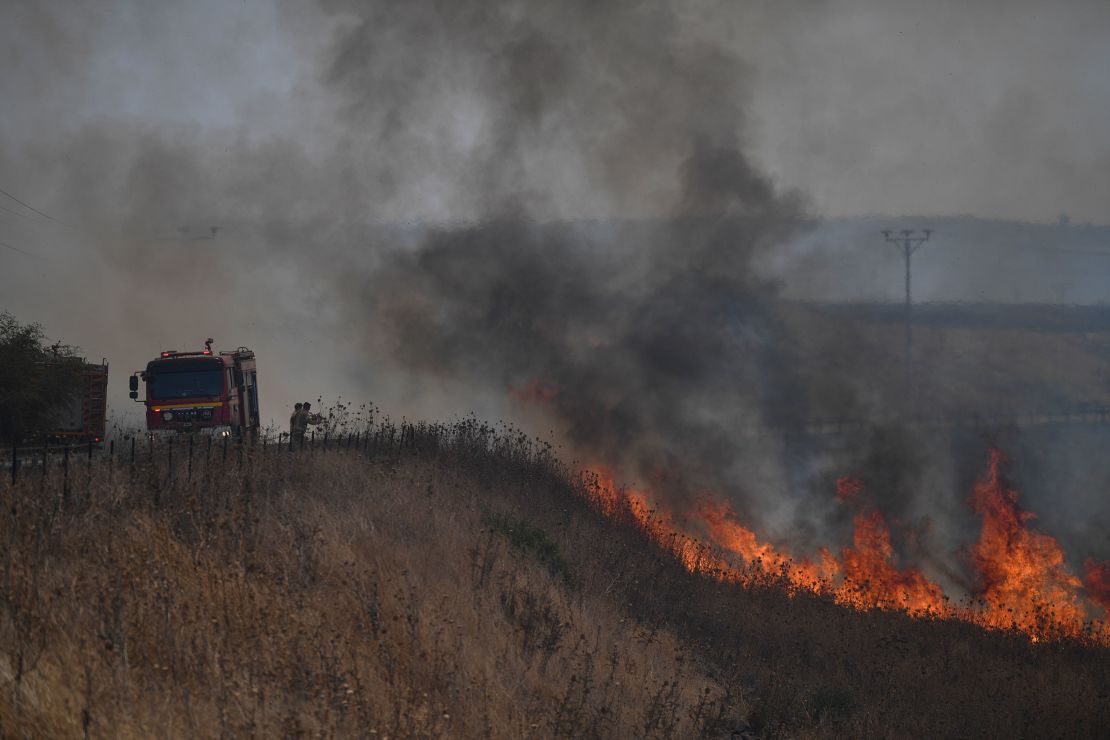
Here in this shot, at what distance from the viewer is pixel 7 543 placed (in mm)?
7691

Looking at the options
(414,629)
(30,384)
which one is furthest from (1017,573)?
(30,384)

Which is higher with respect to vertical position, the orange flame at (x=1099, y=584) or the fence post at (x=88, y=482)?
the fence post at (x=88, y=482)

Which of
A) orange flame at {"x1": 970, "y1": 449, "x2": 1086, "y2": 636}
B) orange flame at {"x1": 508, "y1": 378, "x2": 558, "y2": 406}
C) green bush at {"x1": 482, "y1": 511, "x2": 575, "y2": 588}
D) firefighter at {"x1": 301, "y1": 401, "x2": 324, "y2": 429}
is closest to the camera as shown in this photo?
green bush at {"x1": 482, "y1": 511, "x2": 575, "y2": 588}

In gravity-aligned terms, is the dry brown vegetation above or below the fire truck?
below

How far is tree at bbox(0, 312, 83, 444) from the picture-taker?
1994 cm

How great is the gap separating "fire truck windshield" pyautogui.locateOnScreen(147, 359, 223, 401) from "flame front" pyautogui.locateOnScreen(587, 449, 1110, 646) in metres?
8.82

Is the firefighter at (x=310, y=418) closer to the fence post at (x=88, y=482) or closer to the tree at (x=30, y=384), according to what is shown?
the tree at (x=30, y=384)

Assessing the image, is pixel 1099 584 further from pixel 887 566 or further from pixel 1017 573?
pixel 887 566

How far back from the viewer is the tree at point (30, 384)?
19938mm

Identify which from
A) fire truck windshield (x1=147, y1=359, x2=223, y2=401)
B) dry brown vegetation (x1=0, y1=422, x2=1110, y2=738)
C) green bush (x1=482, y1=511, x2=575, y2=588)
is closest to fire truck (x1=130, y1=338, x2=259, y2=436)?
fire truck windshield (x1=147, y1=359, x2=223, y2=401)

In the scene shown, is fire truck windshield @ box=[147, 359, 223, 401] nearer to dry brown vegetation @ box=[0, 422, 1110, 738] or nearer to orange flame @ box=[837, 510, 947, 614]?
dry brown vegetation @ box=[0, 422, 1110, 738]

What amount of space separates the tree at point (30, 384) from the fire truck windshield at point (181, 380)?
2.18 m

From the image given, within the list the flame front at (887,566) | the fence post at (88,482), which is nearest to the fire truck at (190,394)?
the flame front at (887,566)

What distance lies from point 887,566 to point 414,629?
16.6 metres
